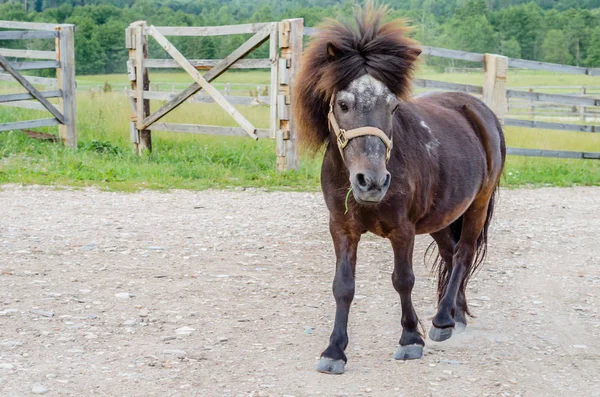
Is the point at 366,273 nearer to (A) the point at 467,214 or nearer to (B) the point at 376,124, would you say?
(A) the point at 467,214

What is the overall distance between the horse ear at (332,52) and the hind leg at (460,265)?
1.78 meters

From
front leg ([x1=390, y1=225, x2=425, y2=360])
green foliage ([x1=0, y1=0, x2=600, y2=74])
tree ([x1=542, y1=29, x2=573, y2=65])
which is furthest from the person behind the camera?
tree ([x1=542, y1=29, x2=573, y2=65])

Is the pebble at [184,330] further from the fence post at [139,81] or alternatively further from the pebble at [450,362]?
the fence post at [139,81]

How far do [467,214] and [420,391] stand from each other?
1.83 metres

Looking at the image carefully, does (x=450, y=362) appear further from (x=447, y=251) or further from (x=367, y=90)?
(x=367, y=90)

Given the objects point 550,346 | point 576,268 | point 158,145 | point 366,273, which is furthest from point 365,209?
point 158,145

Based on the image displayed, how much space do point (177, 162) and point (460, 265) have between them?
6.85 metres

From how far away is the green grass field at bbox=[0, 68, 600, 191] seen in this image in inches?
397

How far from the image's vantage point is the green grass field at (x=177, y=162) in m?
10.1

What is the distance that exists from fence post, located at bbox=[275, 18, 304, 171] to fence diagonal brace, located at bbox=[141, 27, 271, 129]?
0.34 metres

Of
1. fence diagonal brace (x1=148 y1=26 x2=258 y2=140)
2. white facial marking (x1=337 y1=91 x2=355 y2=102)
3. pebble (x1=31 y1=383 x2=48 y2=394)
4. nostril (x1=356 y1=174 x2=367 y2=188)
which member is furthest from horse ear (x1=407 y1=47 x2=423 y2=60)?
fence diagonal brace (x1=148 y1=26 x2=258 y2=140)

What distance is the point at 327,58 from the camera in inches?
166

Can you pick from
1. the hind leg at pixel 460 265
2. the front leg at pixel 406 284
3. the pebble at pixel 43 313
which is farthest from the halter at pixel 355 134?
the pebble at pixel 43 313

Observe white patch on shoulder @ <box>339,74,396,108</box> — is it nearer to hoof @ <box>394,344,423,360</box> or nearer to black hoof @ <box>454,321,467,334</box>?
hoof @ <box>394,344,423,360</box>
